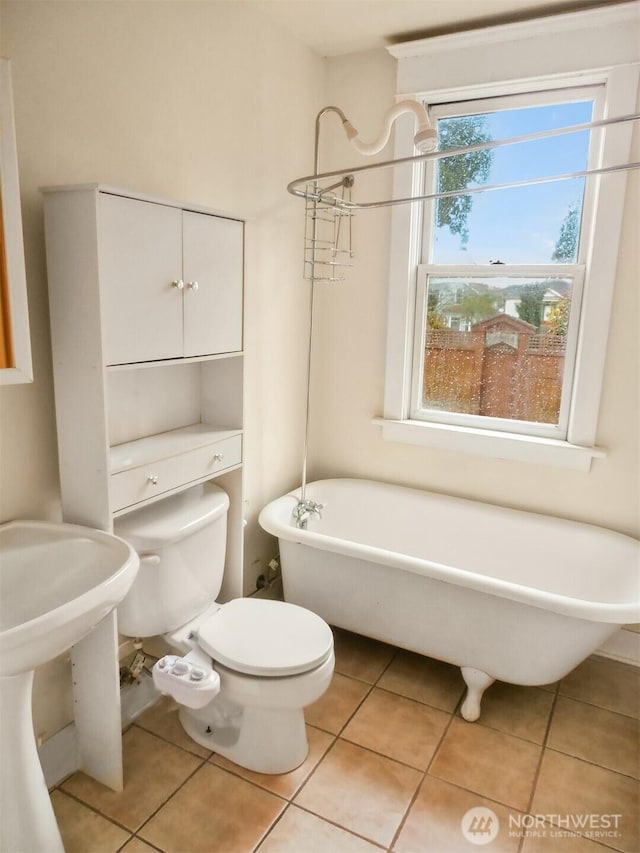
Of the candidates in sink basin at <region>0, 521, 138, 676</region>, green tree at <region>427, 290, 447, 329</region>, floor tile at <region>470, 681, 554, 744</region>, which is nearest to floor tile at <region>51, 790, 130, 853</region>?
sink basin at <region>0, 521, 138, 676</region>

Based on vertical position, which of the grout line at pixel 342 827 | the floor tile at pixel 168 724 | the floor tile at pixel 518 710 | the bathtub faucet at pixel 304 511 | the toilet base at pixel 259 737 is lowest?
the grout line at pixel 342 827

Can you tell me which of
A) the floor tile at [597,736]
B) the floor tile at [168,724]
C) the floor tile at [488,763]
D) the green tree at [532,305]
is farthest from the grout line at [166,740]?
the green tree at [532,305]

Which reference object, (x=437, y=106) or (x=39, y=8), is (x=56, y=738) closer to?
(x=39, y=8)

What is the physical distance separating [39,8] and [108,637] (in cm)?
164

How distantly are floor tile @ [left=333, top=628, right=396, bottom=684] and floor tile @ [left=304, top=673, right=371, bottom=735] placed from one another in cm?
5

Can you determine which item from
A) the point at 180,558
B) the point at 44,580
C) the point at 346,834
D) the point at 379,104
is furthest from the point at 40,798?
the point at 379,104

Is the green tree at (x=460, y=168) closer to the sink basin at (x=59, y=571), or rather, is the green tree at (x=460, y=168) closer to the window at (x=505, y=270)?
the window at (x=505, y=270)

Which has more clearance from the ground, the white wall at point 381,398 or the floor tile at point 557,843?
the white wall at point 381,398

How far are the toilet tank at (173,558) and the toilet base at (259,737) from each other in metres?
0.33

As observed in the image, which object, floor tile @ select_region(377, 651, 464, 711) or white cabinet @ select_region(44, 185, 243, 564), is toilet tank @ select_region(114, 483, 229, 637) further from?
floor tile @ select_region(377, 651, 464, 711)

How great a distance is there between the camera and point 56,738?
179 cm

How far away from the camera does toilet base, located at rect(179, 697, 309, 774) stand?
185 cm

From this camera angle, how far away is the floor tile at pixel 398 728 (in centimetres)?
196

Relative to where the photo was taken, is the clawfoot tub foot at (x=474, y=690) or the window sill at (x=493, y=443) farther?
the window sill at (x=493, y=443)
